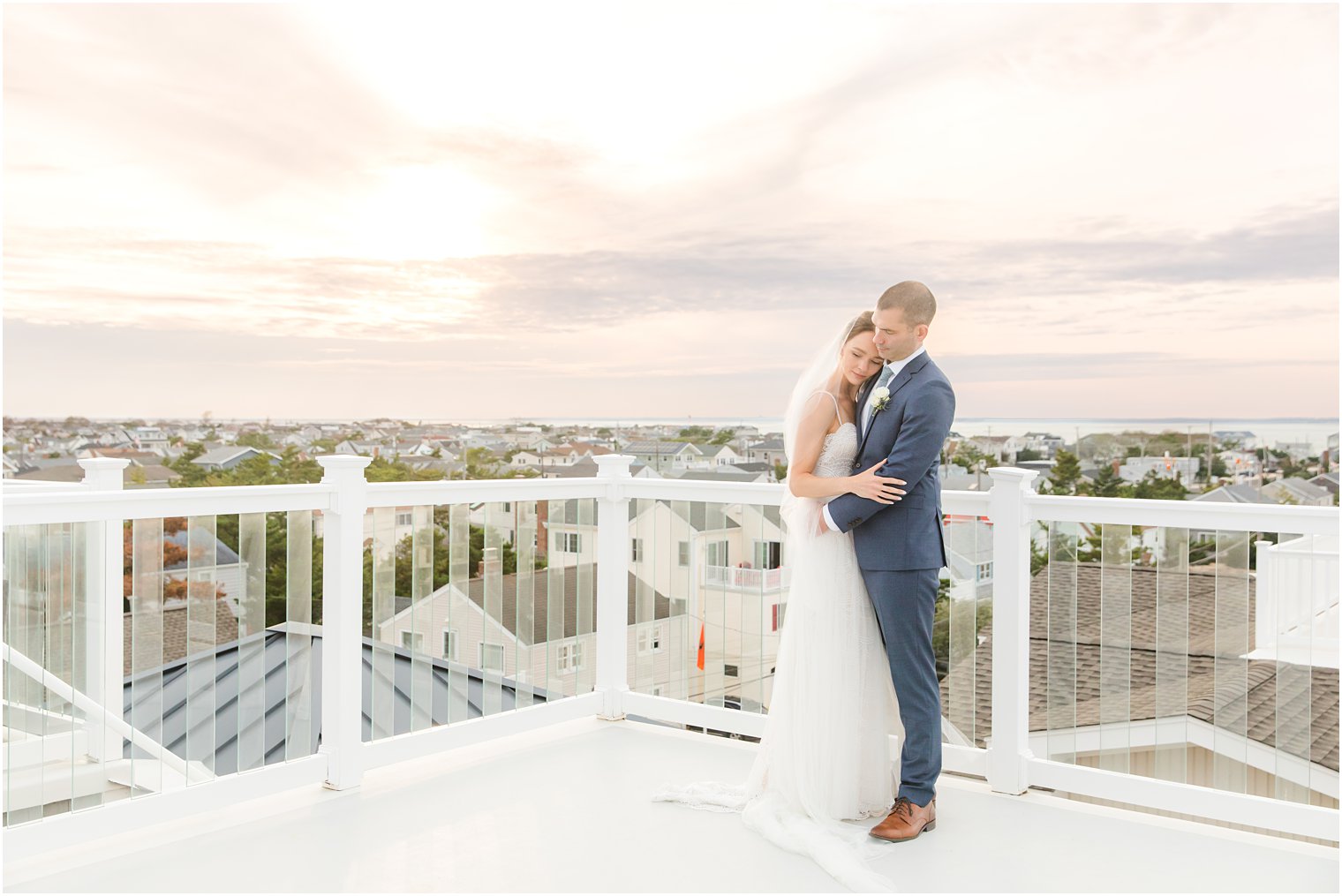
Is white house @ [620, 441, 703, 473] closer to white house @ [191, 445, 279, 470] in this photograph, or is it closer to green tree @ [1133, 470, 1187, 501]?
green tree @ [1133, 470, 1187, 501]

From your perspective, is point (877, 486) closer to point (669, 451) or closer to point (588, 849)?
point (588, 849)

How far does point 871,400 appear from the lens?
2.83 m

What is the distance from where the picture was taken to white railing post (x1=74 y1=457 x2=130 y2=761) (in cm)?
262

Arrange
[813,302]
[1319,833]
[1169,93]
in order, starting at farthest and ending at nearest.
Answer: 1. [813,302]
2. [1169,93]
3. [1319,833]

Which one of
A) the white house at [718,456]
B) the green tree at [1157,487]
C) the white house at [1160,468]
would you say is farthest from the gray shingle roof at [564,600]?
the white house at [1160,468]

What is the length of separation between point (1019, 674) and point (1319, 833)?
3.05 ft

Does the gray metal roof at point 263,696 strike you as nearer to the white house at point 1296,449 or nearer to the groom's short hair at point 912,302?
the groom's short hair at point 912,302

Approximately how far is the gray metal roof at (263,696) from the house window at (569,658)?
1.45 ft

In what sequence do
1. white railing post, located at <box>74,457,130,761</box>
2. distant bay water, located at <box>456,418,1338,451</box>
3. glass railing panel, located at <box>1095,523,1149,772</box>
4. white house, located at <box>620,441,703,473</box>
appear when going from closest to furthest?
white railing post, located at <box>74,457,130,761</box>, glass railing panel, located at <box>1095,523,1149,772</box>, white house, located at <box>620,441,703,473</box>, distant bay water, located at <box>456,418,1338,451</box>

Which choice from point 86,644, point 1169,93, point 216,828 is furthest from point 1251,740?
point 1169,93

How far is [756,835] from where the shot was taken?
280 cm

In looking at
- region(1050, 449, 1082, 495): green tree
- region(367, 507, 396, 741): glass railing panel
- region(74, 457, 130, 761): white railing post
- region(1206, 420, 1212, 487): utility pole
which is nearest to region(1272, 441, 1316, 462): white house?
region(1206, 420, 1212, 487): utility pole

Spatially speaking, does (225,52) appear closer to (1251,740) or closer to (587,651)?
(587,651)

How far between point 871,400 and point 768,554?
3.29 feet
